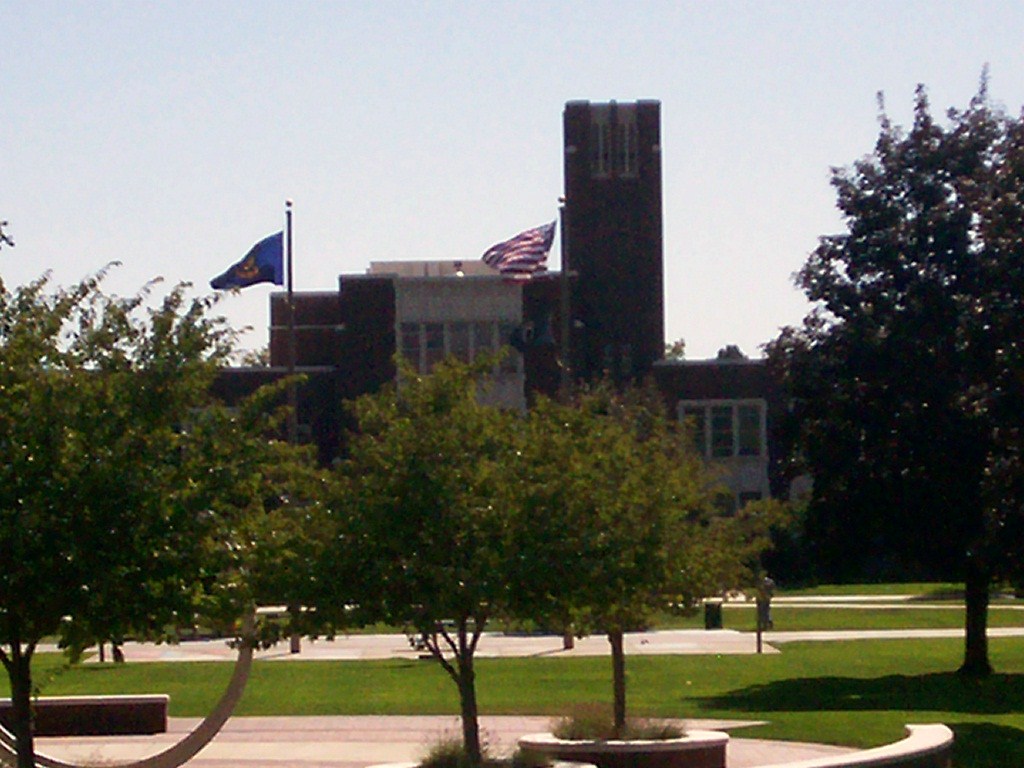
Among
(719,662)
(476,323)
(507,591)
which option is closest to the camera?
(507,591)

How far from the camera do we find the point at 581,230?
68.2m

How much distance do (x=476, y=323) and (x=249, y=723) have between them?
43.0 meters

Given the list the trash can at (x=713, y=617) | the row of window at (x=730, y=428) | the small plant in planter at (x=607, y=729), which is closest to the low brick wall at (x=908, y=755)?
the small plant in planter at (x=607, y=729)

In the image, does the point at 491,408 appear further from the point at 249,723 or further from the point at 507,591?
the point at 249,723

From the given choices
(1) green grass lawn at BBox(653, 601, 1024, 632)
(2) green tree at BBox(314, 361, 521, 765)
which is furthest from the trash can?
(2) green tree at BBox(314, 361, 521, 765)

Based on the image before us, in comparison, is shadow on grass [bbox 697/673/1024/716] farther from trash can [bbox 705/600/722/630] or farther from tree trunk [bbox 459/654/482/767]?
trash can [bbox 705/600/722/630]

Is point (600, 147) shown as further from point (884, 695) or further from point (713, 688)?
point (884, 695)

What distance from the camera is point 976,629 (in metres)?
31.2

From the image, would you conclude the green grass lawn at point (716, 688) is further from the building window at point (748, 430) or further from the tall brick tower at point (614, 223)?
the tall brick tower at point (614, 223)

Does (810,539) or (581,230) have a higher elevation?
(581,230)

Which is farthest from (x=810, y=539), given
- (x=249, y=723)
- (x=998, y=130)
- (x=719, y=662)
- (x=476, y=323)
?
(x=476, y=323)

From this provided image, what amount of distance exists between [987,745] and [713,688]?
8591 millimetres

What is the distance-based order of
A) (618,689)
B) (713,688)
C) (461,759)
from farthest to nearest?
(713,688) → (618,689) → (461,759)

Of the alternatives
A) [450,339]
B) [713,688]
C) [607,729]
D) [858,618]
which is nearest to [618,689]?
[607,729]
